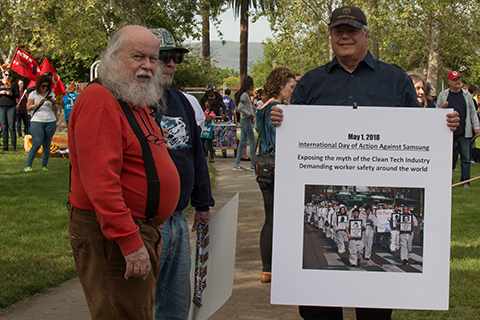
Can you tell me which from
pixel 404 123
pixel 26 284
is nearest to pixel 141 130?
pixel 404 123

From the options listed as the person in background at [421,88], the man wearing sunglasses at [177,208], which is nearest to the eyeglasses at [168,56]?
the man wearing sunglasses at [177,208]

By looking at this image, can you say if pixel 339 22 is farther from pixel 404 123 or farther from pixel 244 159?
pixel 244 159

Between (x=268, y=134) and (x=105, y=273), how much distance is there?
243 centimetres

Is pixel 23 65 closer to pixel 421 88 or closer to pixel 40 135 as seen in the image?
pixel 40 135

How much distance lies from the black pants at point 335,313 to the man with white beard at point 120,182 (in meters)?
0.97

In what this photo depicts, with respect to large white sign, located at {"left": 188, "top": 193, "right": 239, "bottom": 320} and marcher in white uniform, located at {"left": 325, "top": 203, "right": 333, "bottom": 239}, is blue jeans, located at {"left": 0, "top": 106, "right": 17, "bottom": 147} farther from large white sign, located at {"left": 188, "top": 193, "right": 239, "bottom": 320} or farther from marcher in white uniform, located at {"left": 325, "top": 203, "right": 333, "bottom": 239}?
marcher in white uniform, located at {"left": 325, "top": 203, "right": 333, "bottom": 239}

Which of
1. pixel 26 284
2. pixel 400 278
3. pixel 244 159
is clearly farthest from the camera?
pixel 244 159

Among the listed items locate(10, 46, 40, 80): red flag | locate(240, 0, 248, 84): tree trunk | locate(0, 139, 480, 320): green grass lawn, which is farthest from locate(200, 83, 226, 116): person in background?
locate(240, 0, 248, 84): tree trunk

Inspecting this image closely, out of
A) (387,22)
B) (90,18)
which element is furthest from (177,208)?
(387,22)

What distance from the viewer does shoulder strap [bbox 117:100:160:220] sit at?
87.0 inches

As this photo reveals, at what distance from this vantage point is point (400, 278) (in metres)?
2.41

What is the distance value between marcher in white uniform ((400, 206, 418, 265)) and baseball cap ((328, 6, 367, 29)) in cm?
101

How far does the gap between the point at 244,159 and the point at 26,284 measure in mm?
9323

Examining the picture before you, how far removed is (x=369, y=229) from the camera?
7.93ft
